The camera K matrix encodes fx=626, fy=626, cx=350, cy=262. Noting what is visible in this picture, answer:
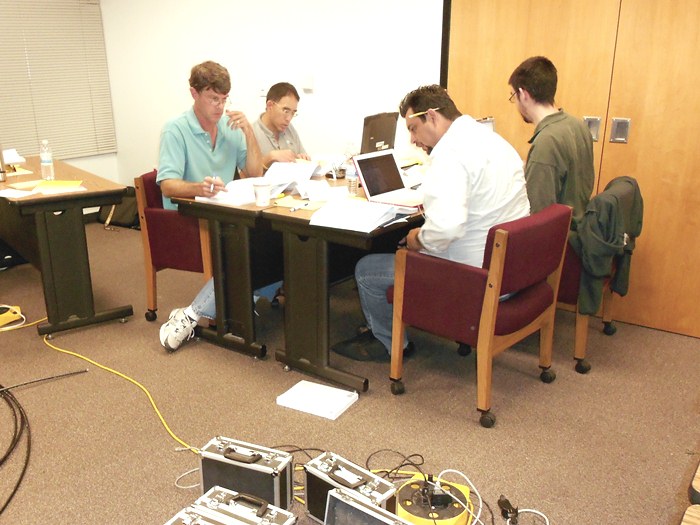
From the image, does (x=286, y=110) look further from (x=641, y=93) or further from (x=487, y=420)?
(x=487, y=420)

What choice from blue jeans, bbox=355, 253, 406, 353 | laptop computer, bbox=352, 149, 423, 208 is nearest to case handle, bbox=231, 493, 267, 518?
blue jeans, bbox=355, 253, 406, 353

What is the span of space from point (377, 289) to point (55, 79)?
393 cm

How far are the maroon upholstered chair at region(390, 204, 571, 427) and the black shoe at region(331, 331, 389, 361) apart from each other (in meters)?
0.33

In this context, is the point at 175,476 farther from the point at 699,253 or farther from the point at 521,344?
the point at 699,253

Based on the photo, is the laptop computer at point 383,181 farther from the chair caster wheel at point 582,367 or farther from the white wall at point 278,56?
the white wall at point 278,56

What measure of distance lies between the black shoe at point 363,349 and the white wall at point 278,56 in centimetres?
157

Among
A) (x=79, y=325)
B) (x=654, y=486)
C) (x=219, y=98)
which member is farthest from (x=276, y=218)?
(x=654, y=486)

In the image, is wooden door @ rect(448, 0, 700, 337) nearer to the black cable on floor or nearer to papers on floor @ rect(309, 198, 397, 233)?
papers on floor @ rect(309, 198, 397, 233)

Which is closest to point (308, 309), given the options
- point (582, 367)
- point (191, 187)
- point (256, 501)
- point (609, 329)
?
point (191, 187)

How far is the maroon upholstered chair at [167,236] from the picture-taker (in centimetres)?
309

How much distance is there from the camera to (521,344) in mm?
3117

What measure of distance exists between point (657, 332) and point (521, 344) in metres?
0.78

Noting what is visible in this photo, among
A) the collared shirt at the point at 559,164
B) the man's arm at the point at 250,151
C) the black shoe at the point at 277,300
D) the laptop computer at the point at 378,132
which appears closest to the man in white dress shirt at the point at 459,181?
the collared shirt at the point at 559,164

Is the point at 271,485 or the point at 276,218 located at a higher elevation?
the point at 276,218
